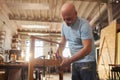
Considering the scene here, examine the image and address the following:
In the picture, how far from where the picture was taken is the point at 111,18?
21.8ft

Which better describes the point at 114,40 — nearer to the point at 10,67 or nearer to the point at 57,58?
the point at 10,67

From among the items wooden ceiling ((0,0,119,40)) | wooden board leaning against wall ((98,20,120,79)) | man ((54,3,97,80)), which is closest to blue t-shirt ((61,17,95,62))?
man ((54,3,97,80))

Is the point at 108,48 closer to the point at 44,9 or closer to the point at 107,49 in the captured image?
the point at 107,49

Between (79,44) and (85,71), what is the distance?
25cm

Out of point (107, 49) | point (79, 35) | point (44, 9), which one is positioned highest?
point (44, 9)

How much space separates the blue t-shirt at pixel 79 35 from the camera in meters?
1.63

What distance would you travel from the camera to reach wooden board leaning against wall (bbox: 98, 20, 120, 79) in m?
5.78

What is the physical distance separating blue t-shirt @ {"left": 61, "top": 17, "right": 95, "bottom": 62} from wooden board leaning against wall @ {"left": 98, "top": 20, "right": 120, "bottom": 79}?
13.7ft

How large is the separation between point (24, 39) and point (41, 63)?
13155 millimetres

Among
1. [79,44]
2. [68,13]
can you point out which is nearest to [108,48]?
[79,44]

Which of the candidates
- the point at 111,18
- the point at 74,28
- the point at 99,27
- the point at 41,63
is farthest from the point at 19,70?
the point at 99,27

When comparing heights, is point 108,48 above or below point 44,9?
below

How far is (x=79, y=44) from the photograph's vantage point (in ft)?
5.67

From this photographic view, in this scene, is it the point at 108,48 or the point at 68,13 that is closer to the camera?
the point at 68,13
